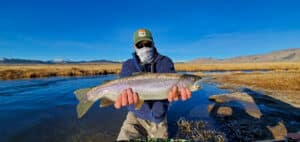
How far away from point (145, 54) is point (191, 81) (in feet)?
3.60

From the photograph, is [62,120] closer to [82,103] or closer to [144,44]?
[82,103]

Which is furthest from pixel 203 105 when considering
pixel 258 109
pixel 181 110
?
pixel 258 109

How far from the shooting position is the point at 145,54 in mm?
4496

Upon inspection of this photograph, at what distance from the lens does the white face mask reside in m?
4.46

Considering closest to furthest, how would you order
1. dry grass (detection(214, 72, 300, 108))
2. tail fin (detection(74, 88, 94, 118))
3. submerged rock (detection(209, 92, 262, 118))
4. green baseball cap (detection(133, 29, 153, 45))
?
tail fin (detection(74, 88, 94, 118))
green baseball cap (detection(133, 29, 153, 45))
submerged rock (detection(209, 92, 262, 118))
dry grass (detection(214, 72, 300, 108))

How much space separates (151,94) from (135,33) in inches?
49.7

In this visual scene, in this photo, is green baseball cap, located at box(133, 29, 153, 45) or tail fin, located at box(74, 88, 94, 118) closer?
tail fin, located at box(74, 88, 94, 118)

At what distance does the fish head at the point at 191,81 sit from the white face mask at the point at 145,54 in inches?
38.0

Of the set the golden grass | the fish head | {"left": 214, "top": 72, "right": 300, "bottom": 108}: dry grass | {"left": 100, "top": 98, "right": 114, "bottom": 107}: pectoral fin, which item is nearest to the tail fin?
{"left": 100, "top": 98, "right": 114, "bottom": 107}: pectoral fin

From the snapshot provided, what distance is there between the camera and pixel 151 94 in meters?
3.82

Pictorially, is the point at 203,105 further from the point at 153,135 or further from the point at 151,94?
the point at 151,94

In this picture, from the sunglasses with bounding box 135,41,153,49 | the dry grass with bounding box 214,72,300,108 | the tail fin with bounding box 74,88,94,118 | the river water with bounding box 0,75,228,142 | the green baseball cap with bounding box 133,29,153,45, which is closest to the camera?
the tail fin with bounding box 74,88,94,118

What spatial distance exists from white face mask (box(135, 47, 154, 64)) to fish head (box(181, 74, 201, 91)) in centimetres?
96

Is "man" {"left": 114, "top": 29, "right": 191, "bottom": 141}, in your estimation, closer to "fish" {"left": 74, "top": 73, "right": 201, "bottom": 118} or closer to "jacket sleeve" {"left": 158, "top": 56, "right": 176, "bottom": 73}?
"jacket sleeve" {"left": 158, "top": 56, "right": 176, "bottom": 73}
